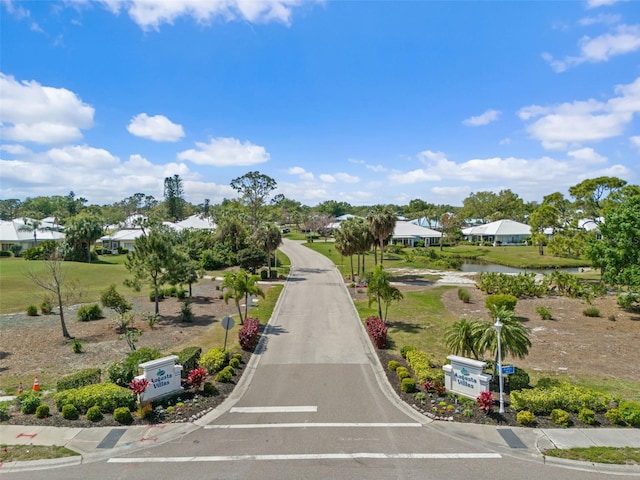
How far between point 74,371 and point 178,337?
6.48 m

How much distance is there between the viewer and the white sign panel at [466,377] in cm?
1479

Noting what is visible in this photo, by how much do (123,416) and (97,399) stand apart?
4.54 feet

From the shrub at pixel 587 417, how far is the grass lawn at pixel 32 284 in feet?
102

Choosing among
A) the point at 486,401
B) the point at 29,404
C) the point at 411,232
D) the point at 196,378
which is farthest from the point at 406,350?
the point at 411,232

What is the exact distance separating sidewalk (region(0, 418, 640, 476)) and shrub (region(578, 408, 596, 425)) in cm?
38

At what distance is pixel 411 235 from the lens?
276ft

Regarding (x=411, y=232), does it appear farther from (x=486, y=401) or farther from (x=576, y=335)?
(x=486, y=401)

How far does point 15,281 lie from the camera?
1606 inches

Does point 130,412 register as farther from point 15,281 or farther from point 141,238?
point 15,281

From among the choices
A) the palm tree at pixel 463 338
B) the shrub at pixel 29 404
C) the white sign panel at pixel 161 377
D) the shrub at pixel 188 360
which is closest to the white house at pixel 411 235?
the palm tree at pixel 463 338

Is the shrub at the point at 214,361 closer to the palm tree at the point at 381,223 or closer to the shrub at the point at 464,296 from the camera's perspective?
the shrub at the point at 464,296

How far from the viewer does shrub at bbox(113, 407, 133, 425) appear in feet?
43.1

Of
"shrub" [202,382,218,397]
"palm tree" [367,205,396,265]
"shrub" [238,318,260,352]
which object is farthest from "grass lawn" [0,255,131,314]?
"palm tree" [367,205,396,265]

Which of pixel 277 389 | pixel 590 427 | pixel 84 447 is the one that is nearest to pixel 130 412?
pixel 84 447
